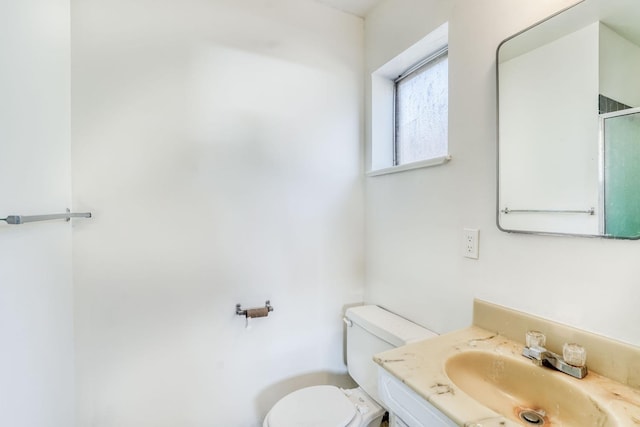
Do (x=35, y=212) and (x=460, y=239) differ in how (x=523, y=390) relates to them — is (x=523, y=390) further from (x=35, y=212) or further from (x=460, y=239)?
(x=35, y=212)

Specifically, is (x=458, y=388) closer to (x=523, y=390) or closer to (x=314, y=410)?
(x=523, y=390)

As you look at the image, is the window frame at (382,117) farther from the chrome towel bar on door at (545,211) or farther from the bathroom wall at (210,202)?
the chrome towel bar on door at (545,211)

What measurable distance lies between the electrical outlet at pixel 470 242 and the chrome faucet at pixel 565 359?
368 millimetres

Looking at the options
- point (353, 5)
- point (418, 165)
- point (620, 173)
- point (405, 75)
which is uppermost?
point (353, 5)

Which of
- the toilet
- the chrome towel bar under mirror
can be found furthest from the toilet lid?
the chrome towel bar under mirror

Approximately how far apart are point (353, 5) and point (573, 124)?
4.67ft

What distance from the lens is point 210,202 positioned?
146cm

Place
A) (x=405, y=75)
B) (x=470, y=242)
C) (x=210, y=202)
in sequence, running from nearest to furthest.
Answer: (x=470, y=242) → (x=210, y=202) → (x=405, y=75)

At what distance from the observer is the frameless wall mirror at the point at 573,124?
758mm

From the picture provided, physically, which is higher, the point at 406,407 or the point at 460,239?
the point at 460,239

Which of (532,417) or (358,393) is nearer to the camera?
(532,417)

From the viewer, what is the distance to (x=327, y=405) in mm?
1353

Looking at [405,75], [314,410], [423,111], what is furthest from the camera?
[405,75]

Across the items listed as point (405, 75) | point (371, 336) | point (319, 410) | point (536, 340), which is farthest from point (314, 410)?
point (405, 75)
